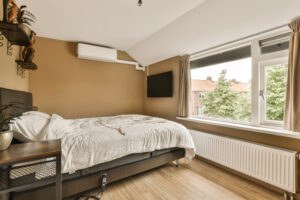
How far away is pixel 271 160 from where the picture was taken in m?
1.78

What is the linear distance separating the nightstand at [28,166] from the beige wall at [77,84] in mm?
2453

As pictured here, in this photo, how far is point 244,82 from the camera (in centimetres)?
237

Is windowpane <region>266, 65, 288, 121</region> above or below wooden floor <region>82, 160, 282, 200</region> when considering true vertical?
above

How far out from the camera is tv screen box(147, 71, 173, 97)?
3.50m

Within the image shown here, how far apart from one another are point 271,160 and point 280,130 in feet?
1.39

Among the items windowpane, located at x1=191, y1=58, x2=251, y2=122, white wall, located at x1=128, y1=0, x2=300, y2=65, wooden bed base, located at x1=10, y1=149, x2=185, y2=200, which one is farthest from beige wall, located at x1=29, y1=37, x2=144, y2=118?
wooden bed base, located at x1=10, y1=149, x2=185, y2=200

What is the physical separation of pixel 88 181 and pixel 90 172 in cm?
11

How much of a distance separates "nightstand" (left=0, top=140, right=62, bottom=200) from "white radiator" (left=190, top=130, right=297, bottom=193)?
7.64ft

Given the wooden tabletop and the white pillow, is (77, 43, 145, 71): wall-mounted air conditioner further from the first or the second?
the wooden tabletop

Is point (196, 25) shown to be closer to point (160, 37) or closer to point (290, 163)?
point (160, 37)

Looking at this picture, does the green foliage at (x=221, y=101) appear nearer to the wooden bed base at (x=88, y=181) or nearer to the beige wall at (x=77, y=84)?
the wooden bed base at (x=88, y=181)

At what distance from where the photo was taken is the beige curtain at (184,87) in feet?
10.0

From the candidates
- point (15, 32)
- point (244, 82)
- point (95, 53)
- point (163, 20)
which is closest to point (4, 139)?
point (15, 32)

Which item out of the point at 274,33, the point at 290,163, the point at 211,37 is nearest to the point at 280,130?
the point at 290,163
